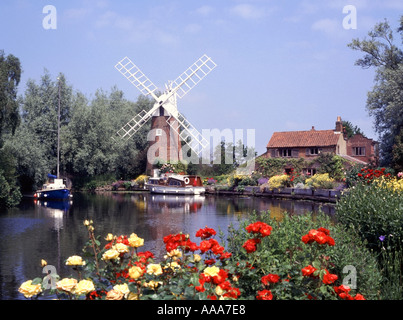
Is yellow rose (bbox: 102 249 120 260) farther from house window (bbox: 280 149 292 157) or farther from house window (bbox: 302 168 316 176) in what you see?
house window (bbox: 280 149 292 157)

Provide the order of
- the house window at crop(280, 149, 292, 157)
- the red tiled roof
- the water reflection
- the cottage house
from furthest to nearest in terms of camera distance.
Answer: the house window at crop(280, 149, 292, 157) < the red tiled roof < the cottage house < the water reflection

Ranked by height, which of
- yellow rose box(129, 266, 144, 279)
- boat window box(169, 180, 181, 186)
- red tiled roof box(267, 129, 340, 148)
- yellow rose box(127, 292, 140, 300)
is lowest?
boat window box(169, 180, 181, 186)

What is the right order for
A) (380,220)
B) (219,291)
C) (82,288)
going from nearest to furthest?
(219,291), (82,288), (380,220)

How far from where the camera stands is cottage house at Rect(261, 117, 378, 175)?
1849 inches

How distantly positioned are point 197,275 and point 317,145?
43.9 m

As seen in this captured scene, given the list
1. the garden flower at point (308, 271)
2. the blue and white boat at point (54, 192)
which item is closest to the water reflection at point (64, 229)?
the garden flower at point (308, 271)

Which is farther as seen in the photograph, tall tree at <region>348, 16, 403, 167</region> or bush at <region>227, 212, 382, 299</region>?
tall tree at <region>348, 16, 403, 167</region>

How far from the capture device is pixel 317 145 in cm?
4709

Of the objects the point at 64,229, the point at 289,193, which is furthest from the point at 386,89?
the point at 64,229

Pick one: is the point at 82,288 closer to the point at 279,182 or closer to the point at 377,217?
the point at 377,217

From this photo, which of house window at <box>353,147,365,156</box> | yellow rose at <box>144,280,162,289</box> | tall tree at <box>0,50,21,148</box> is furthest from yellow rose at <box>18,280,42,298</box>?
house window at <box>353,147,365,156</box>

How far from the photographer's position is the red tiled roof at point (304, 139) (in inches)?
1855
